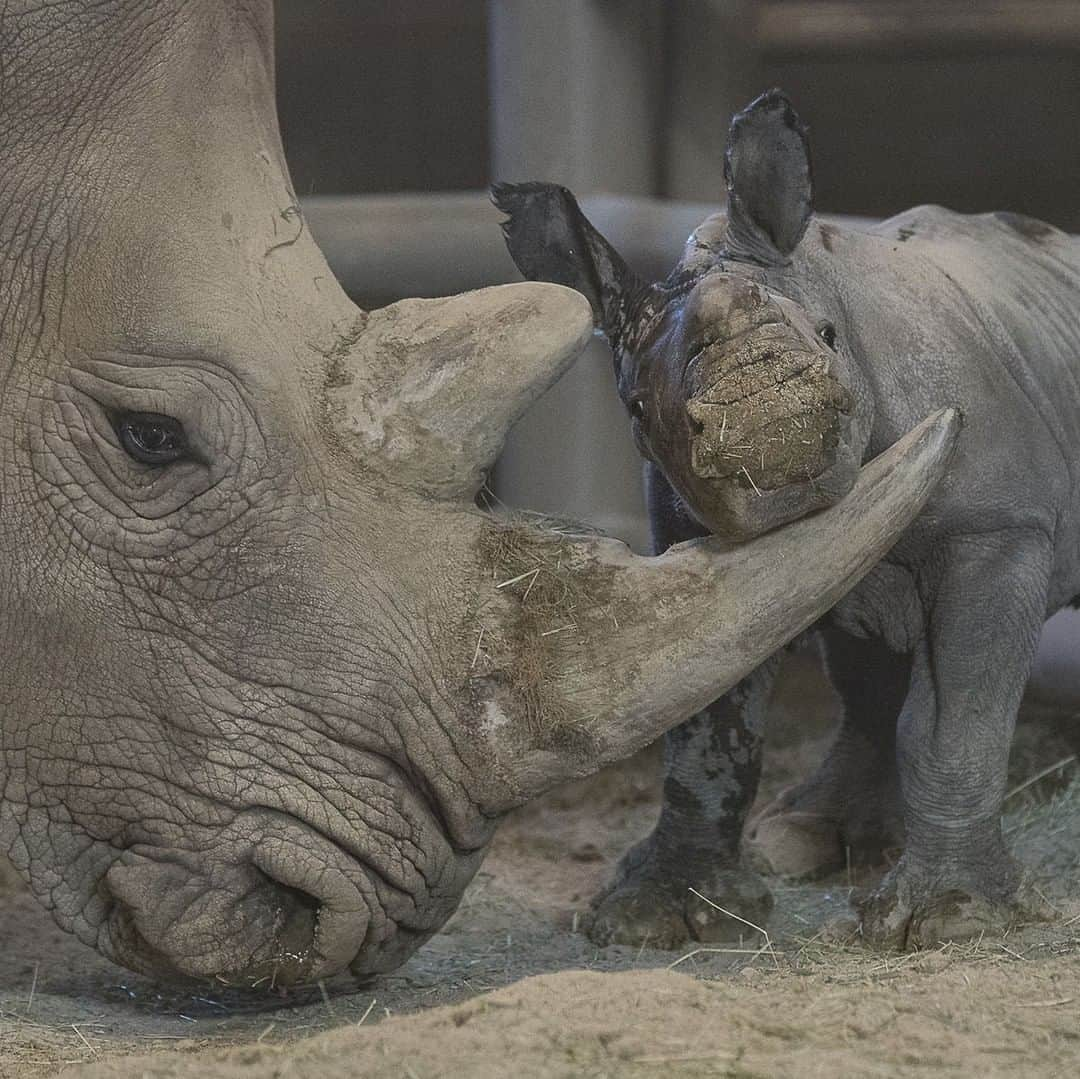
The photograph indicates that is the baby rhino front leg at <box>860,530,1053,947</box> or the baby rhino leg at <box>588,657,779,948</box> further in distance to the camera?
the baby rhino leg at <box>588,657,779,948</box>

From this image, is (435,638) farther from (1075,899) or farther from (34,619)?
(1075,899)

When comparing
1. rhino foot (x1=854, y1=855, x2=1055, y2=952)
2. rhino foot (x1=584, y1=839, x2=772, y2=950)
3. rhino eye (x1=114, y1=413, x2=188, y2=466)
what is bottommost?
rhino foot (x1=584, y1=839, x2=772, y2=950)

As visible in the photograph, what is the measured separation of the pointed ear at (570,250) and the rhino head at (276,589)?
0.53 m

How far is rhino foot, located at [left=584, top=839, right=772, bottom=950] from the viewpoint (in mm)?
4609

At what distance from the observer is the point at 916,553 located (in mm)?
4402

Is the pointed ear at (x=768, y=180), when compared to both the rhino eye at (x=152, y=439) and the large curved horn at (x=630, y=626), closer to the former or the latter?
the large curved horn at (x=630, y=626)

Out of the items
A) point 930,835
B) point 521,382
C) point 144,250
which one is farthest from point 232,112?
point 930,835

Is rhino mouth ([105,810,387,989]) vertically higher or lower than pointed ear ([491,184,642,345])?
lower

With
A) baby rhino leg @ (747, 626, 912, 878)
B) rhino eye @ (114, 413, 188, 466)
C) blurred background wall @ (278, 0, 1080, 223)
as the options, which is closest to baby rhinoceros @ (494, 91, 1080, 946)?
baby rhino leg @ (747, 626, 912, 878)

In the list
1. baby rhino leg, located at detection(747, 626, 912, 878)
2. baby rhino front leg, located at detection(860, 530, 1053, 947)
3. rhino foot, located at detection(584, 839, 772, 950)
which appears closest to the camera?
baby rhino front leg, located at detection(860, 530, 1053, 947)

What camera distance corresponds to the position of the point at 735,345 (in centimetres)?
361

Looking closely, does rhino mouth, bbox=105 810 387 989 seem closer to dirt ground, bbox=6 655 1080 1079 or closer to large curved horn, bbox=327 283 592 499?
dirt ground, bbox=6 655 1080 1079

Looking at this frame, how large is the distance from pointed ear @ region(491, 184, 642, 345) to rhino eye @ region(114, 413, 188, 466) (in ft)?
3.09

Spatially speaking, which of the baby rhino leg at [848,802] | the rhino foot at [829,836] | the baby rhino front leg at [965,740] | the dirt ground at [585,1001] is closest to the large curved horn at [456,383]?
the dirt ground at [585,1001]
